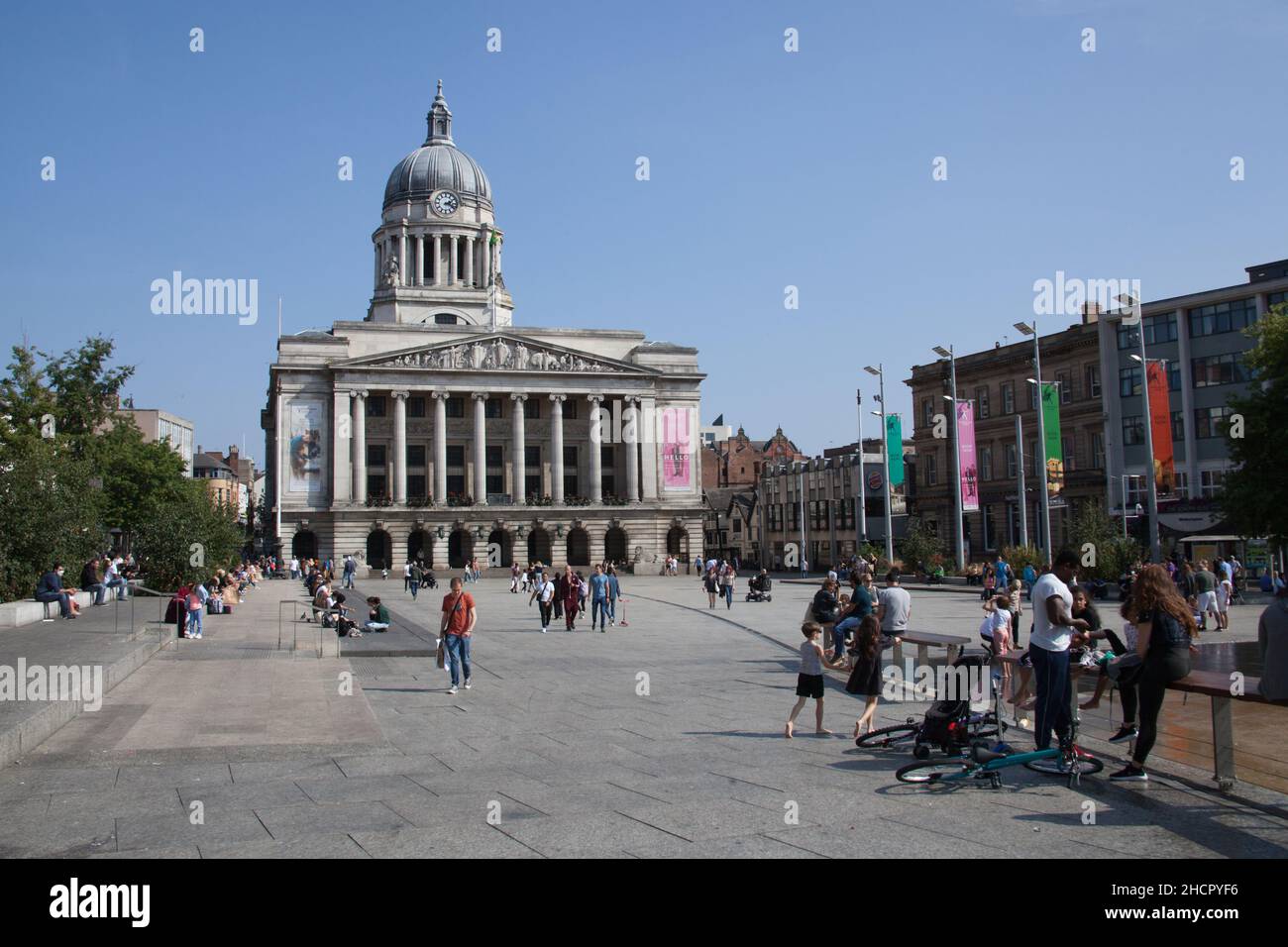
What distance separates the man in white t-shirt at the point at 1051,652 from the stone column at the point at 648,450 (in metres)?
84.0

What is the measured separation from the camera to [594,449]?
92.9m

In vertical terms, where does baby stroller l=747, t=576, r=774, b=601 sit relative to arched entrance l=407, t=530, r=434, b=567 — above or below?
below

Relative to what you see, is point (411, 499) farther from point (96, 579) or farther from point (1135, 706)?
point (1135, 706)

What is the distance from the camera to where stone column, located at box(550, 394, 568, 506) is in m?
92.1

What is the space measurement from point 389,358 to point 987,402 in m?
44.4

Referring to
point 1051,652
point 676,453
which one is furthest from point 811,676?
point 676,453

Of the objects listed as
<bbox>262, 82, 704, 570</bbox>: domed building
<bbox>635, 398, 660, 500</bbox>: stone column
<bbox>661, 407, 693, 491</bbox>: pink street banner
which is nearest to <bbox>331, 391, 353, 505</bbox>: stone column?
<bbox>262, 82, 704, 570</bbox>: domed building

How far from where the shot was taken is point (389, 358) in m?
88.7

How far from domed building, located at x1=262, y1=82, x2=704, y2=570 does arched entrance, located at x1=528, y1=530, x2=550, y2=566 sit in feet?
0.55

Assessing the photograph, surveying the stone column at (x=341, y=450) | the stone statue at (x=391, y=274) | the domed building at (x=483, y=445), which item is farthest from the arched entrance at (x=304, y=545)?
the stone statue at (x=391, y=274)

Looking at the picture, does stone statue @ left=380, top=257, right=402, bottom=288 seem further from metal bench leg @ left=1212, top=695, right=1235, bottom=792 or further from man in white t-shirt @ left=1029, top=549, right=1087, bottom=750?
metal bench leg @ left=1212, top=695, right=1235, bottom=792

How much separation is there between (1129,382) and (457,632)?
56.8m

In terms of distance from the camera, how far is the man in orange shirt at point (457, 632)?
57.6ft
